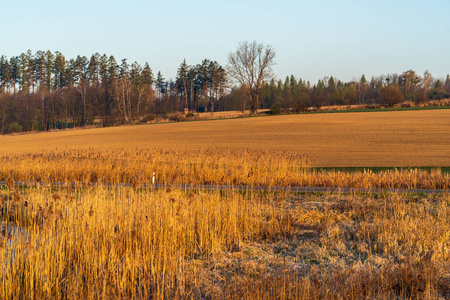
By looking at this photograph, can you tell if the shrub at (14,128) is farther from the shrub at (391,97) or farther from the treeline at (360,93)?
the shrub at (391,97)

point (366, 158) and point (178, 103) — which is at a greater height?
A: point (178, 103)

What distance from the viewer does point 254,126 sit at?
136 feet

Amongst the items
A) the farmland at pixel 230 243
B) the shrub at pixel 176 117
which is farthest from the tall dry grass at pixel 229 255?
the shrub at pixel 176 117

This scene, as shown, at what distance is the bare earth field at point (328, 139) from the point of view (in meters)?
21.9

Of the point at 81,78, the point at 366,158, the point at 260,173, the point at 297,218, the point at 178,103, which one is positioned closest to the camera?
the point at 297,218

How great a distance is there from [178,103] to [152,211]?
75150 millimetres

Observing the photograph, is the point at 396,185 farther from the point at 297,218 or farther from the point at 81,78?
the point at 81,78

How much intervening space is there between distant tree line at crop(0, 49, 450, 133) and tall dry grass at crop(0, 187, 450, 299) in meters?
48.8

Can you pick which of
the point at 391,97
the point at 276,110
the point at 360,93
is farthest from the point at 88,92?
the point at 360,93

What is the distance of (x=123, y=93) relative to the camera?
58.8 m

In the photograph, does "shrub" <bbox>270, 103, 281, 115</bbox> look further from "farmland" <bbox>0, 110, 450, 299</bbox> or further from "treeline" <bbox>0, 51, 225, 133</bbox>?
"farmland" <bbox>0, 110, 450, 299</bbox>

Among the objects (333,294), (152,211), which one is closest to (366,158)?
(152,211)

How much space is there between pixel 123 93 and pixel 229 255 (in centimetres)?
5604

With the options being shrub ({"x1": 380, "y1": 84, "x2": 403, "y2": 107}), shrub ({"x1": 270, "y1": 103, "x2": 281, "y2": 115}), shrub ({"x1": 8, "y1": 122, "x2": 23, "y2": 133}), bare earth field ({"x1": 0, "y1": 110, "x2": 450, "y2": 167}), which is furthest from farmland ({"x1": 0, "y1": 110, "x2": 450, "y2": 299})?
shrub ({"x1": 8, "y1": 122, "x2": 23, "y2": 133})
